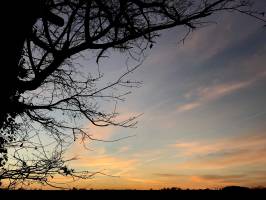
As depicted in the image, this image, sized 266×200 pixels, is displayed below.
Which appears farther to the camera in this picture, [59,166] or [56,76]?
[56,76]

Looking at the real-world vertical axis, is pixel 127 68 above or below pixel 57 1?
below

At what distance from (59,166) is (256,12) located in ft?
16.2

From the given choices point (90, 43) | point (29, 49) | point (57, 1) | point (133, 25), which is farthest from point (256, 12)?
point (29, 49)

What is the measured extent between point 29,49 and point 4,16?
67.3 inches

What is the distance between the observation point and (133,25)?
720 cm

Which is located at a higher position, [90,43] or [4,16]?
[90,43]

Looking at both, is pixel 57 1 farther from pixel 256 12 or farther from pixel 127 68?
pixel 256 12

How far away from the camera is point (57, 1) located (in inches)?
273

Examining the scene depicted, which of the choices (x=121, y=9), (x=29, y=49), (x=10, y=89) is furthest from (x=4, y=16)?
(x=121, y=9)
